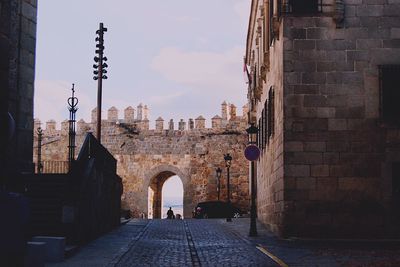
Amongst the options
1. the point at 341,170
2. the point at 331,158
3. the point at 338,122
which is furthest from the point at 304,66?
the point at 341,170

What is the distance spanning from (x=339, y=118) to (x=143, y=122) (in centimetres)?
3064

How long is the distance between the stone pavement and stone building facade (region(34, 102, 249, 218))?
2755 centimetres

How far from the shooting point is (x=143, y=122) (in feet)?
153

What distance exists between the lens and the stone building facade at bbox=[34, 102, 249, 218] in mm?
45094

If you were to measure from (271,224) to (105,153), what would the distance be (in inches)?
208

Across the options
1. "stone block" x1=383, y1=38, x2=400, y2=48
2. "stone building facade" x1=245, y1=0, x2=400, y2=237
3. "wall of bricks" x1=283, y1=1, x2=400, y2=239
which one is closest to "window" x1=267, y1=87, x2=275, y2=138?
"stone building facade" x1=245, y1=0, x2=400, y2=237

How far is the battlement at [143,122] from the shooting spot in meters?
45.2

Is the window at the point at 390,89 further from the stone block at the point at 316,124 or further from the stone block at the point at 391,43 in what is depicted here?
the stone block at the point at 316,124

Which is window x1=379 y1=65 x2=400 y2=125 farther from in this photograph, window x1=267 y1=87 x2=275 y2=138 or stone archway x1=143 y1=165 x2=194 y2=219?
stone archway x1=143 y1=165 x2=194 y2=219

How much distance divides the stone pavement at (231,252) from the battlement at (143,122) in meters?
27.8

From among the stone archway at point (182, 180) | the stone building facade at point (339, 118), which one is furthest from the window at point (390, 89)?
the stone archway at point (182, 180)

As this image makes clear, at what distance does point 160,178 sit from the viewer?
50.2 metres

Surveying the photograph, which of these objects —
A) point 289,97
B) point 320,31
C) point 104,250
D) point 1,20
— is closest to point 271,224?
point 289,97

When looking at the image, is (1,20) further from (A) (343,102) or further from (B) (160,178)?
(B) (160,178)
